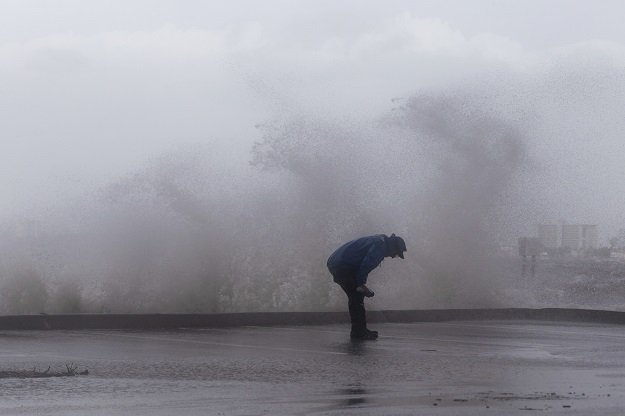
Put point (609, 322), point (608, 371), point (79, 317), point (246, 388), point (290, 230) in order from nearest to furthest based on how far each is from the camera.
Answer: point (246, 388) → point (608, 371) → point (79, 317) → point (609, 322) → point (290, 230)

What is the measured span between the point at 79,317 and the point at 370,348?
4.62m

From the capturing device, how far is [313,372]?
36.0ft

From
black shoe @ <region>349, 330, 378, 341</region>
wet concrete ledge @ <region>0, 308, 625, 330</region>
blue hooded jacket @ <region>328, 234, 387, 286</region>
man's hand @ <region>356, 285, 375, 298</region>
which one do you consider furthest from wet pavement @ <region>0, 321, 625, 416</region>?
blue hooded jacket @ <region>328, 234, 387, 286</region>

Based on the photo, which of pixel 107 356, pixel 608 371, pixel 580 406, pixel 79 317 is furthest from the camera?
pixel 79 317

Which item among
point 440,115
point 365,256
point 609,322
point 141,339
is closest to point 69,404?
point 141,339

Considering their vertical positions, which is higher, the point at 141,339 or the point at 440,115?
the point at 440,115

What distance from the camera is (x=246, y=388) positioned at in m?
9.64

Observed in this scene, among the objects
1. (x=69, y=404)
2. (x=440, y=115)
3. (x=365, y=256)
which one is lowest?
(x=69, y=404)

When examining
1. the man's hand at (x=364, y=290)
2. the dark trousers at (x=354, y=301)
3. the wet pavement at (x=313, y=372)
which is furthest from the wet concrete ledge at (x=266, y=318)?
the man's hand at (x=364, y=290)

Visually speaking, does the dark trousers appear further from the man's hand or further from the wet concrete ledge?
the wet concrete ledge

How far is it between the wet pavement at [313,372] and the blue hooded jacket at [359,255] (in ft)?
2.79

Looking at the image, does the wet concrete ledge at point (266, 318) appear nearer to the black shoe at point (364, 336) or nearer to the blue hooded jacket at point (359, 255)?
the blue hooded jacket at point (359, 255)

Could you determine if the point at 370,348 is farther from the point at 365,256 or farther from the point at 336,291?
the point at 336,291

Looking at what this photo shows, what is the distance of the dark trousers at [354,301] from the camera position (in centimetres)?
1529
